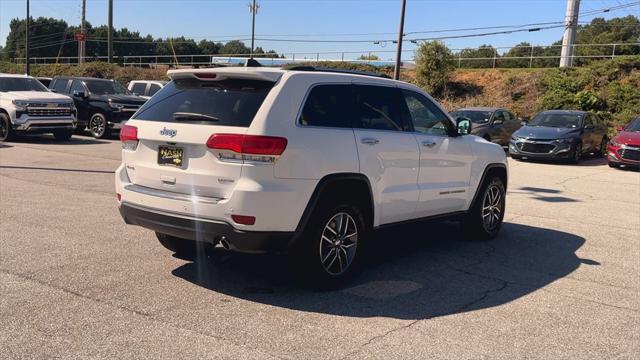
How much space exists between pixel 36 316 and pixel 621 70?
3413 centimetres

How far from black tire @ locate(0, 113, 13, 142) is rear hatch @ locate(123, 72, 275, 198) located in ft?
44.8

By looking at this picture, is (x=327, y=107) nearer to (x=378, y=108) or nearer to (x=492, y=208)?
(x=378, y=108)

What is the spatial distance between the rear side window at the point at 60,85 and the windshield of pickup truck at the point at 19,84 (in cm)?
218

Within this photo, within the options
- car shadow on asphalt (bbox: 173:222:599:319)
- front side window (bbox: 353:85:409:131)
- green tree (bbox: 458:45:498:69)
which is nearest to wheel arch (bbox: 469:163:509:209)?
car shadow on asphalt (bbox: 173:222:599:319)

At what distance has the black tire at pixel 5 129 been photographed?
674 inches

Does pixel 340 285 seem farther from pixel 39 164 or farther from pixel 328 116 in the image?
pixel 39 164

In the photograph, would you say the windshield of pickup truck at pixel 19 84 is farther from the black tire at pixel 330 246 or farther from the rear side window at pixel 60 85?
the black tire at pixel 330 246

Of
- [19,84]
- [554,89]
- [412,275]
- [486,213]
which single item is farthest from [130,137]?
[554,89]

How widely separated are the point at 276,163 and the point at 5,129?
50.5 feet

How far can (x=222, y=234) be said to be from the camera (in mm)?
4727

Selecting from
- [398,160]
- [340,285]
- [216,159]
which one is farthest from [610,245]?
[216,159]

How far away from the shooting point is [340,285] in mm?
5387

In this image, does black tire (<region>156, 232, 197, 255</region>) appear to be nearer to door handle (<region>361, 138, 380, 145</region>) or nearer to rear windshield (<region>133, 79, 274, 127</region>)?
rear windshield (<region>133, 79, 274, 127</region>)

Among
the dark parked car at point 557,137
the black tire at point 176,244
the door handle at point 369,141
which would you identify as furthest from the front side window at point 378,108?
the dark parked car at point 557,137
